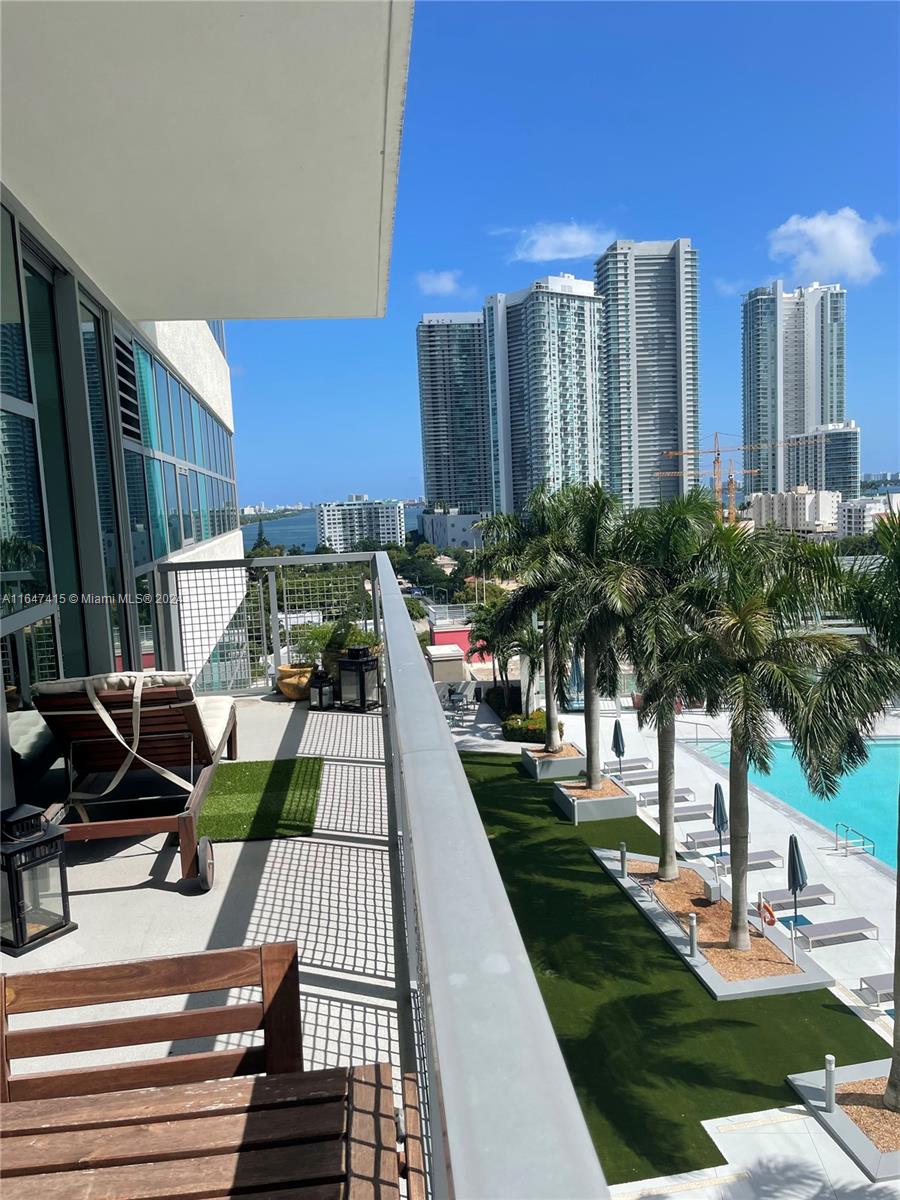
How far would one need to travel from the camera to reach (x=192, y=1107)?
1.48 meters

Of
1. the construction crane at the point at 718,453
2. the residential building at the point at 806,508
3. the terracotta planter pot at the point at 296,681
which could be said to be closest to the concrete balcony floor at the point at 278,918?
the terracotta planter pot at the point at 296,681

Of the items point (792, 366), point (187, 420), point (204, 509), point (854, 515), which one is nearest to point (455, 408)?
point (854, 515)

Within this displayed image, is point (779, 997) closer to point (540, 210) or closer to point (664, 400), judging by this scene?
point (664, 400)

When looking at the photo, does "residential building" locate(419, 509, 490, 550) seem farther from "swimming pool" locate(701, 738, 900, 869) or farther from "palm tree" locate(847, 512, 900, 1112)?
"palm tree" locate(847, 512, 900, 1112)

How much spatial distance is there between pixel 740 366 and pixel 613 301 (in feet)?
158

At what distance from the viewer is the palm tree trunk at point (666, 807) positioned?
47.1ft

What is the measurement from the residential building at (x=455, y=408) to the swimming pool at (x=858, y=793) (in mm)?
72314

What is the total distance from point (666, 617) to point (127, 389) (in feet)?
29.6

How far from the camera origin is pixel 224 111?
12.1ft

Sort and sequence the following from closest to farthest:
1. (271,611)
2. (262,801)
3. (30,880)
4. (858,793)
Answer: (30,880) → (262,801) → (271,611) → (858,793)

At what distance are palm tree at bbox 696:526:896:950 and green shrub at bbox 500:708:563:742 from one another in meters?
10.7

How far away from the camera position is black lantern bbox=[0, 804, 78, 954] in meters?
3.00

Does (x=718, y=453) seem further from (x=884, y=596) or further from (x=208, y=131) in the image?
(x=208, y=131)

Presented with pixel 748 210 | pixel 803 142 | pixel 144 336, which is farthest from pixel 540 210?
pixel 144 336
